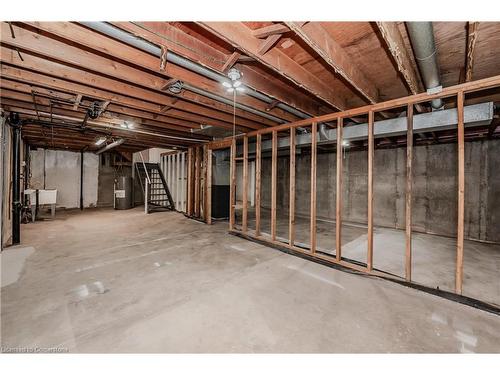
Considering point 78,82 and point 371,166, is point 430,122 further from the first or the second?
point 78,82

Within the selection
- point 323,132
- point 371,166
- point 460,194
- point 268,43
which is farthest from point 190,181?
point 460,194

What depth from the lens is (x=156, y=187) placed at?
847cm

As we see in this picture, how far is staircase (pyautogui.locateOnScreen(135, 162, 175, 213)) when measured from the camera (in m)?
7.99

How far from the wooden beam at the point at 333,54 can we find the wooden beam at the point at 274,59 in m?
0.38

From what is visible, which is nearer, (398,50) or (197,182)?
(398,50)

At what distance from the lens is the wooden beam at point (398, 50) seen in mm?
1514

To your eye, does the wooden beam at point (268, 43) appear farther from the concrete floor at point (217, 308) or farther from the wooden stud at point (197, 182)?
the wooden stud at point (197, 182)

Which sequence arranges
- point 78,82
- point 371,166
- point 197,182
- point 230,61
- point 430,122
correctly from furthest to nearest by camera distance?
point 197,182 → point 430,122 → point 371,166 → point 78,82 → point 230,61

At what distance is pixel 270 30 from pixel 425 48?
3.75 feet

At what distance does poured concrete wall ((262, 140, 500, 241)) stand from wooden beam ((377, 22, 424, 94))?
352cm

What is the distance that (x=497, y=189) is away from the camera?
13.7ft

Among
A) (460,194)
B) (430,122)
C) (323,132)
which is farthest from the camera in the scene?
(323,132)

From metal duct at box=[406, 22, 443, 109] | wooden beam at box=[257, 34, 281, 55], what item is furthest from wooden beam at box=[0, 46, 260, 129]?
metal duct at box=[406, 22, 443, 109]

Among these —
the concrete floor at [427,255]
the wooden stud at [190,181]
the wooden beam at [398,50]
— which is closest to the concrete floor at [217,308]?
the concrete floor at [427,255]
